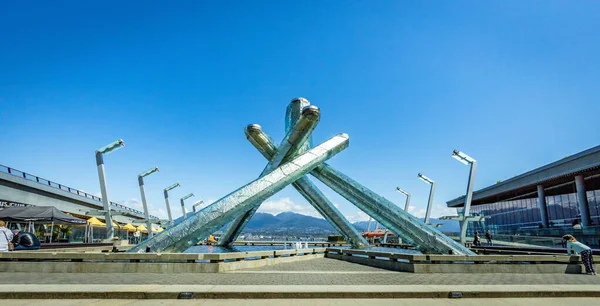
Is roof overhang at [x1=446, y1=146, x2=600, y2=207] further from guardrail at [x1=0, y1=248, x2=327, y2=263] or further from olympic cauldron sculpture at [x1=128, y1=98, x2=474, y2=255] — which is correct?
guardrail at [x1=0, y1=248, x2=327, y2=263]

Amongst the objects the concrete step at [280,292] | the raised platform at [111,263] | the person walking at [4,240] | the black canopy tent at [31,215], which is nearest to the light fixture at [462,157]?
the concrete step at [280,292]

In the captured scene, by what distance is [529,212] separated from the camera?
2044 inches

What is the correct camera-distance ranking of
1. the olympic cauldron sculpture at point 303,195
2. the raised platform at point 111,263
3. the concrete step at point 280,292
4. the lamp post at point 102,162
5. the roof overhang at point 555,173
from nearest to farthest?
the concrete step at point 280,292, the raised platform at point 111,263, the olympic cauldron sculpture at point 303,195, the lamp post at point 102,162, the roof overhang at point 555,173

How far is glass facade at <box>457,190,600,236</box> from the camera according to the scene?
41.1 metres

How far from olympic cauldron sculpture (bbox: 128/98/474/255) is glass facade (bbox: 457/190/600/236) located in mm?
21788

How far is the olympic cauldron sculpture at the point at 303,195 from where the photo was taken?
13992 millimetres

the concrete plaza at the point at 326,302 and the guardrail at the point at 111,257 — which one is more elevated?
the guardrail at the point at 111,257

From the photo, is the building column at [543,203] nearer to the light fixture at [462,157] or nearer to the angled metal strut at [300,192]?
the light fixture at [462,157]

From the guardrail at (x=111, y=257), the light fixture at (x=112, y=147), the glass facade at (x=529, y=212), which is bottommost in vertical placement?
the glass facade at (x=529, y=212)

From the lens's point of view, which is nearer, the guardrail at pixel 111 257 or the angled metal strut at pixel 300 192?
the guardrail at pixel 111 257

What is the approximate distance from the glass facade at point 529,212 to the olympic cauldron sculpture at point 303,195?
71.5ft

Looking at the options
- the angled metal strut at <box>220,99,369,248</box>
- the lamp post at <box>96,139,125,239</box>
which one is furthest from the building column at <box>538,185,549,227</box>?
the lamp post at <box>96,139,125,239</box>

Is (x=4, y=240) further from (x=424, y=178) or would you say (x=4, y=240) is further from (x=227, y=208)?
(x=424, y=178)

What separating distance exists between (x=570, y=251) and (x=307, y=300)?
1210cm
